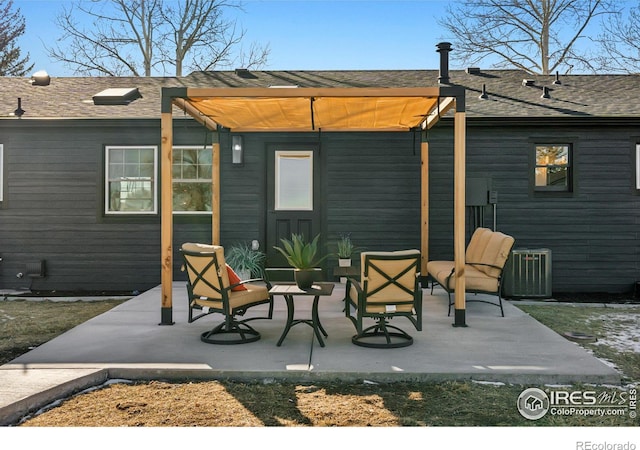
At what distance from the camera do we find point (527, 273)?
820 cm

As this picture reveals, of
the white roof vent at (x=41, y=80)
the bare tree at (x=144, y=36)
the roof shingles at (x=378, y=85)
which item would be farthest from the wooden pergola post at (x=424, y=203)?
the bare tree at (x=144, y=36)

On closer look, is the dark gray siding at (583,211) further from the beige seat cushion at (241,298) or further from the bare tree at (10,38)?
the bare tree at (10,38)

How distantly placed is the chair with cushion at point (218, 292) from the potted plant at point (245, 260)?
10.3ft

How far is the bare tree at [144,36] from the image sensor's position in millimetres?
17453

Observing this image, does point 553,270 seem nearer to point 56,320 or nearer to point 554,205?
point 554,205

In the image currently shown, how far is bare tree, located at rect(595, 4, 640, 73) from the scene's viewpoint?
52.3 ft

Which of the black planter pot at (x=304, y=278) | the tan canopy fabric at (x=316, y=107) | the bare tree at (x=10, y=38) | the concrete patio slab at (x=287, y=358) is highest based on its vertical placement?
the bare tree at (x=10, y=38)

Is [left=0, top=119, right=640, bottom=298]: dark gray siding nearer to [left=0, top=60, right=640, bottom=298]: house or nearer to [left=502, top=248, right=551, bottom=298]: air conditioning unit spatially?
[left=0, top=60, right=640, bottom=298]: house

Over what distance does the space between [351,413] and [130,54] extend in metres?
17.1

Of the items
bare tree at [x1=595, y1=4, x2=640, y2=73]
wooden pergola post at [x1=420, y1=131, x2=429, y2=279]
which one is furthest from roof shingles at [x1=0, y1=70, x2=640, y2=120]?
bare tree at [x1=595, y1=4, x2=640, y2=73]

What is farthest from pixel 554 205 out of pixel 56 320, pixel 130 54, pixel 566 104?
pixel 130 54

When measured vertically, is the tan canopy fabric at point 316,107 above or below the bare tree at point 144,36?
below

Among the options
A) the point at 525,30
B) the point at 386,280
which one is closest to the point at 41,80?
the point at 386,280

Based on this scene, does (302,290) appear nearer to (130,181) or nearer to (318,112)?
(318,112)
